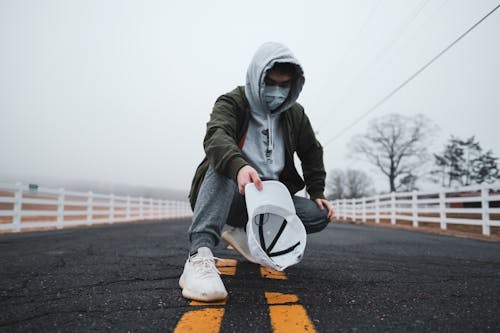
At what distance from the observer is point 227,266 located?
2.55 metres

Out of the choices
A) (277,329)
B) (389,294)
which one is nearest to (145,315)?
(277,329)

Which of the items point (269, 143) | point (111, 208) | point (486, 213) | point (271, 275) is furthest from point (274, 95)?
point (111, 208)

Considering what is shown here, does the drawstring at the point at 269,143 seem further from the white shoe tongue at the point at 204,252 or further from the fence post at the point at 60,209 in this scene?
the fence post at the point at 60,209

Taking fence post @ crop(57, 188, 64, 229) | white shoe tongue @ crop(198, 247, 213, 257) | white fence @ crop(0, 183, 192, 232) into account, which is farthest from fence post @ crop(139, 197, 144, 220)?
white shoe tongue @ crop(198, 247, 213, 257)

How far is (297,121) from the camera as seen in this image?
2355 mm

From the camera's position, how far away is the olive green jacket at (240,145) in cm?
167

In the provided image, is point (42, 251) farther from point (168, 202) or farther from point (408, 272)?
point (168, 202)

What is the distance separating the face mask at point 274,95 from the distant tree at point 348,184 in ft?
198

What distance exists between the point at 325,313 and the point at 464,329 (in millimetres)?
530

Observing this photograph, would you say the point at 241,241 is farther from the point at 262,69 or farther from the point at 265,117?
the point at 262,69

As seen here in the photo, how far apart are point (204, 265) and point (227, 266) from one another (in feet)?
3.08

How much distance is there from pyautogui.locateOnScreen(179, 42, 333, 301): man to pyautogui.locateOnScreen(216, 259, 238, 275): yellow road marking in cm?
17

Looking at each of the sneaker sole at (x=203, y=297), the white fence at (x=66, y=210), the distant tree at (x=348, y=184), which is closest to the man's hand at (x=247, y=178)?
the sneaker sole at (x=203, y=297)

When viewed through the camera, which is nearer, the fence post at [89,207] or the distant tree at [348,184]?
the fence post at [89,207]
